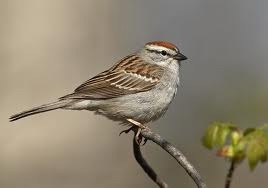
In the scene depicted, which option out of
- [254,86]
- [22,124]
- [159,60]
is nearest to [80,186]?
[22,124]

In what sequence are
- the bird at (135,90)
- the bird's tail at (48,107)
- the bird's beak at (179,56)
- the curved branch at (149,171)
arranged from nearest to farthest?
the curved branch at (149,171) → the bird's tail at (48,107) → the bird at (135,90) → the bird's beak at (179,56)

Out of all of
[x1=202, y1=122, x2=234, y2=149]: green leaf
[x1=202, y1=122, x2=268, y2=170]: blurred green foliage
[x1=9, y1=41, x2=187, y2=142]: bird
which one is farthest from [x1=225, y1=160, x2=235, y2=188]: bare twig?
[x1=9, y1=41, x2=187, y2=142]: bird

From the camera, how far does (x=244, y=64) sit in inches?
370

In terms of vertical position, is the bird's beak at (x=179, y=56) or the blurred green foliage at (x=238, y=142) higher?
the blurred green foliage at (x=238, y=142)

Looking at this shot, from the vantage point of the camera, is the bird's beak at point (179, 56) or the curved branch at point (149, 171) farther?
the bird's beak at point (179, 56)

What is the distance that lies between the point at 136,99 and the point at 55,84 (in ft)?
9.75

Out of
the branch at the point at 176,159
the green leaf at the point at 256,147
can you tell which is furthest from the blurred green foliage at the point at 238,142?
the branch at the point at 176,159

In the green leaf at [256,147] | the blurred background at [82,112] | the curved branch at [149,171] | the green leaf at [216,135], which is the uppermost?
the green leaf at [256,147]

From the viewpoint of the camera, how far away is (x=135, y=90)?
5797 mm

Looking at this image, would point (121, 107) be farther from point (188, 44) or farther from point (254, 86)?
point (188, 44)

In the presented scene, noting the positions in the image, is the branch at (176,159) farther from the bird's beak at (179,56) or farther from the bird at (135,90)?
the bird's beak at (179,56)

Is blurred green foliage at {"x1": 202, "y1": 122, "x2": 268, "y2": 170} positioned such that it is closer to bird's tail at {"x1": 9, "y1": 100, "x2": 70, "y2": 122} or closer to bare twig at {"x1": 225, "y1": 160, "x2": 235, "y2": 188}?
bare twig at {"x1": 225, "y1": 160, "x2": 235, "y2": 188}

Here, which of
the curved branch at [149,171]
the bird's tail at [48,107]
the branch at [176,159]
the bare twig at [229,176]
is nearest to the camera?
the bare twig at [229,176]

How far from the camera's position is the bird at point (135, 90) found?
5492mm
